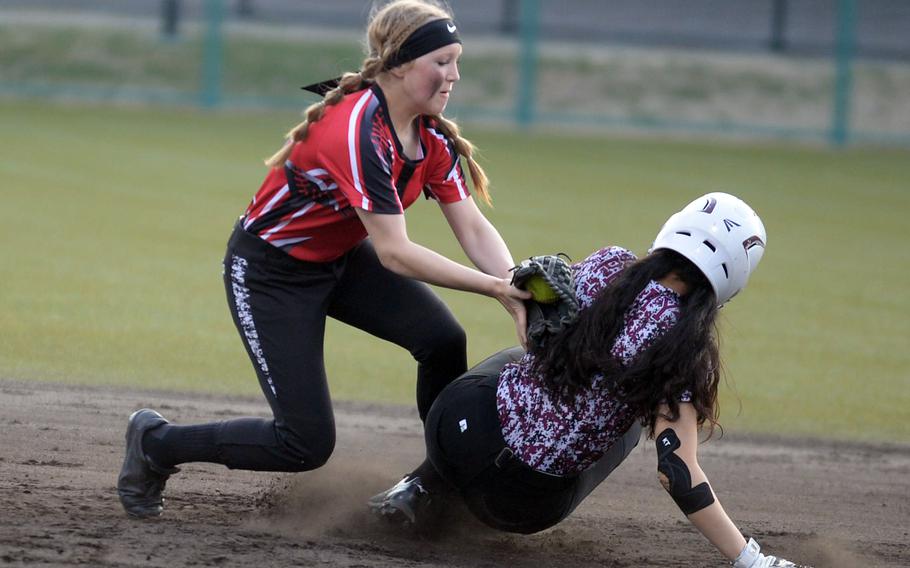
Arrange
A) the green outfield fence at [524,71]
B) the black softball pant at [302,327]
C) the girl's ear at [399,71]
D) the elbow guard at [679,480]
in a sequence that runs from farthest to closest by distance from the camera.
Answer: the green outfield fence at [524,71] < the black softball pant at [302,327] < the girl's ear at [399,71] < the elbow guard at [679,480]

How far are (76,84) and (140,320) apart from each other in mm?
13267

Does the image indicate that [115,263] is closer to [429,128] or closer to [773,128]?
[429,128]

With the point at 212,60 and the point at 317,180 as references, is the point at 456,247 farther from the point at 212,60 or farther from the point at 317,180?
the point at 212,60

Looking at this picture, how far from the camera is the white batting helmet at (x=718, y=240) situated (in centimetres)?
410

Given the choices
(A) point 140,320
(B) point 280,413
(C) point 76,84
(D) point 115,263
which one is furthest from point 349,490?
(C) point 76,84

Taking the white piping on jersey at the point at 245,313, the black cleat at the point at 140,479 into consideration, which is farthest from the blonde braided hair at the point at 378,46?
the black cleat at the point at 140,479

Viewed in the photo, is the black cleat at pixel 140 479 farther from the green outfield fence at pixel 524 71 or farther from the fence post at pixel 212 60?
the fence post at pixel 212 60

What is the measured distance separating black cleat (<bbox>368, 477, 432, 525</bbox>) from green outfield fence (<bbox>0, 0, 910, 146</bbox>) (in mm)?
16246

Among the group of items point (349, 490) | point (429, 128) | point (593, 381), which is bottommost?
point (349, 490)

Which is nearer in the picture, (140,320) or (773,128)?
(140,320)

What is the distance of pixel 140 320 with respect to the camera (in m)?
8.63

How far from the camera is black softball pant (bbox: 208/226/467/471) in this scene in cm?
457

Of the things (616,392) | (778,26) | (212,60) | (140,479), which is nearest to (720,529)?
(616,392)

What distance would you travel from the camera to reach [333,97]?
450 centimetres
